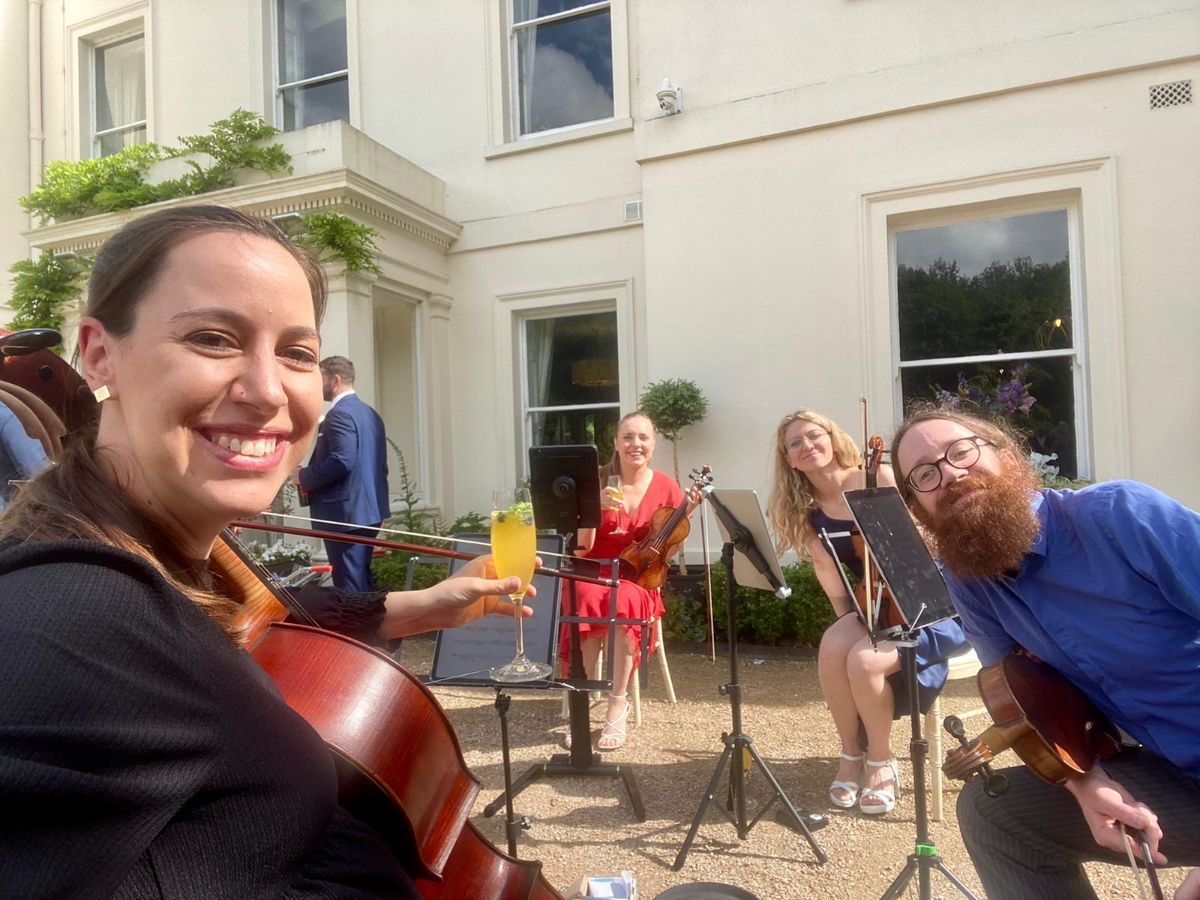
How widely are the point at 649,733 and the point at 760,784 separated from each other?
863 mm

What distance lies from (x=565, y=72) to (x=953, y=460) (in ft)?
22.5

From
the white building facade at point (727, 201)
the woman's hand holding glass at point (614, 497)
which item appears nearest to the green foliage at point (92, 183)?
the white building facade at point (727, 201)

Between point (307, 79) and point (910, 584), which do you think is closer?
point (910, 584)

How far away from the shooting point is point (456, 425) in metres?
8.07

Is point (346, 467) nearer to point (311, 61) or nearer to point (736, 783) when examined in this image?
point (736, 783)

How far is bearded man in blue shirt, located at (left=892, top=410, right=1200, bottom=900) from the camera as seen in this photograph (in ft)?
6.28

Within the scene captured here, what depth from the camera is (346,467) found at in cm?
512

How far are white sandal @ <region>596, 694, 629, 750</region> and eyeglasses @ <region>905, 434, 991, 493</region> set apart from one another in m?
2.46

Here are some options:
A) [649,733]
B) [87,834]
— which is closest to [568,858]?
[649,733]

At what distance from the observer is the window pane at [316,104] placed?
28.0 ft

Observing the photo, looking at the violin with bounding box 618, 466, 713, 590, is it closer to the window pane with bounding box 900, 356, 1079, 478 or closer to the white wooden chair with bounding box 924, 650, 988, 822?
the white wooden chair with bounding box 924, 650, 988, 822

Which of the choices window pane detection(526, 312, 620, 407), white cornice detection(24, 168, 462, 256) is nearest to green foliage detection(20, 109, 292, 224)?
white cornice detection(24, 168, 462, 256)

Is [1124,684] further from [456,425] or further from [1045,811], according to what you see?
[456,425]

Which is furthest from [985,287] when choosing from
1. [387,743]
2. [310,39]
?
[310,39]
